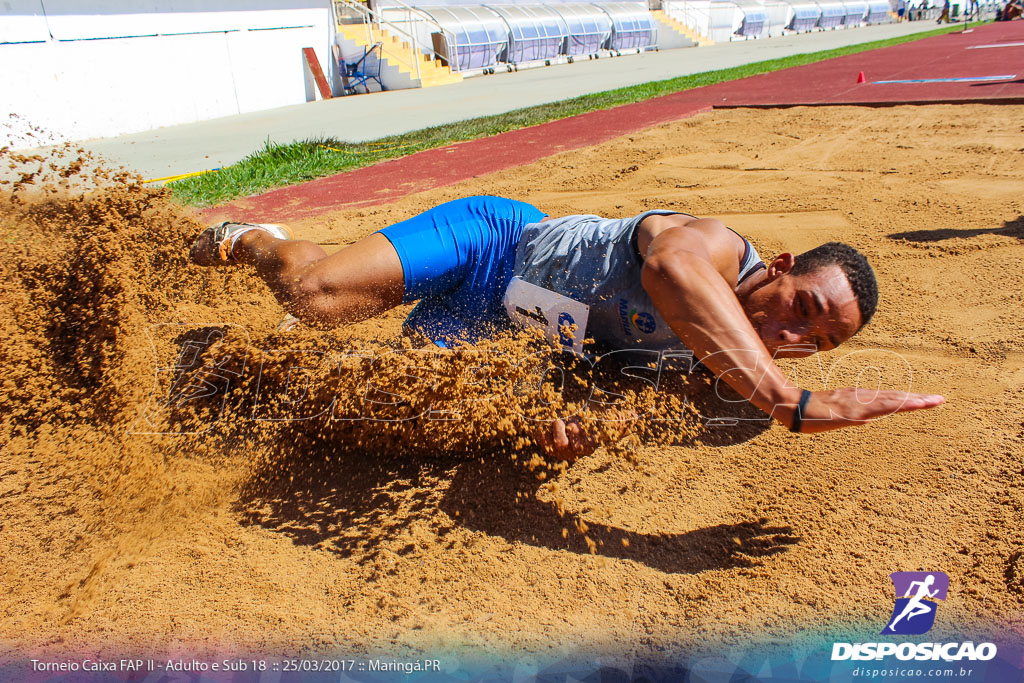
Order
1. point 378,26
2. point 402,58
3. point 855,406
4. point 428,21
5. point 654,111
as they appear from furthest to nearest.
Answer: point 428,21
point 378,26
point 402,58
point 654,111
point 855,406

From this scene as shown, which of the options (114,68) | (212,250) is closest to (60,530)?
(212,250)

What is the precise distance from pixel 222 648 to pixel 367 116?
11.0 meters

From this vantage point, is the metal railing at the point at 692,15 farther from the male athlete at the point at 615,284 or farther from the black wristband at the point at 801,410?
the black wristband at the point at 801,410

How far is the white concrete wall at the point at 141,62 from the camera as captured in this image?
33.1 ft

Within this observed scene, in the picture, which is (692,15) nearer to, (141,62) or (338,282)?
(141,62)

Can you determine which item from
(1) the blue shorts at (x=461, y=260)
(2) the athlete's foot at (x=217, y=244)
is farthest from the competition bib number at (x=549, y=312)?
(2) the athlete's foot at (x=217, y=244)

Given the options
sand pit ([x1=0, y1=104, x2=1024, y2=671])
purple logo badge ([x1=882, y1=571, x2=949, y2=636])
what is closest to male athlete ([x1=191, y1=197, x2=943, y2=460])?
sand pit ([x1=0, y1=104, x2=1024, y2=671])

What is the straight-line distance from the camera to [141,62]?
11.6 meters

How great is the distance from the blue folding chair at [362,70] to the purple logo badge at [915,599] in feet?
54.9

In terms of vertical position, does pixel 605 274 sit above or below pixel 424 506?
above

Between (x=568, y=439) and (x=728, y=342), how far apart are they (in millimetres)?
678

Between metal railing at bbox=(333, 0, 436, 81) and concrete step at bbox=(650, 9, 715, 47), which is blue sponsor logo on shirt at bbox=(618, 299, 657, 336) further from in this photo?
concrete step at bbox=(650, 9, 715, 47)

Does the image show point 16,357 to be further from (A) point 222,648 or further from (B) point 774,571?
(B) point 774,571

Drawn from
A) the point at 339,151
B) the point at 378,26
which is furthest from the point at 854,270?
the point at 378,26
